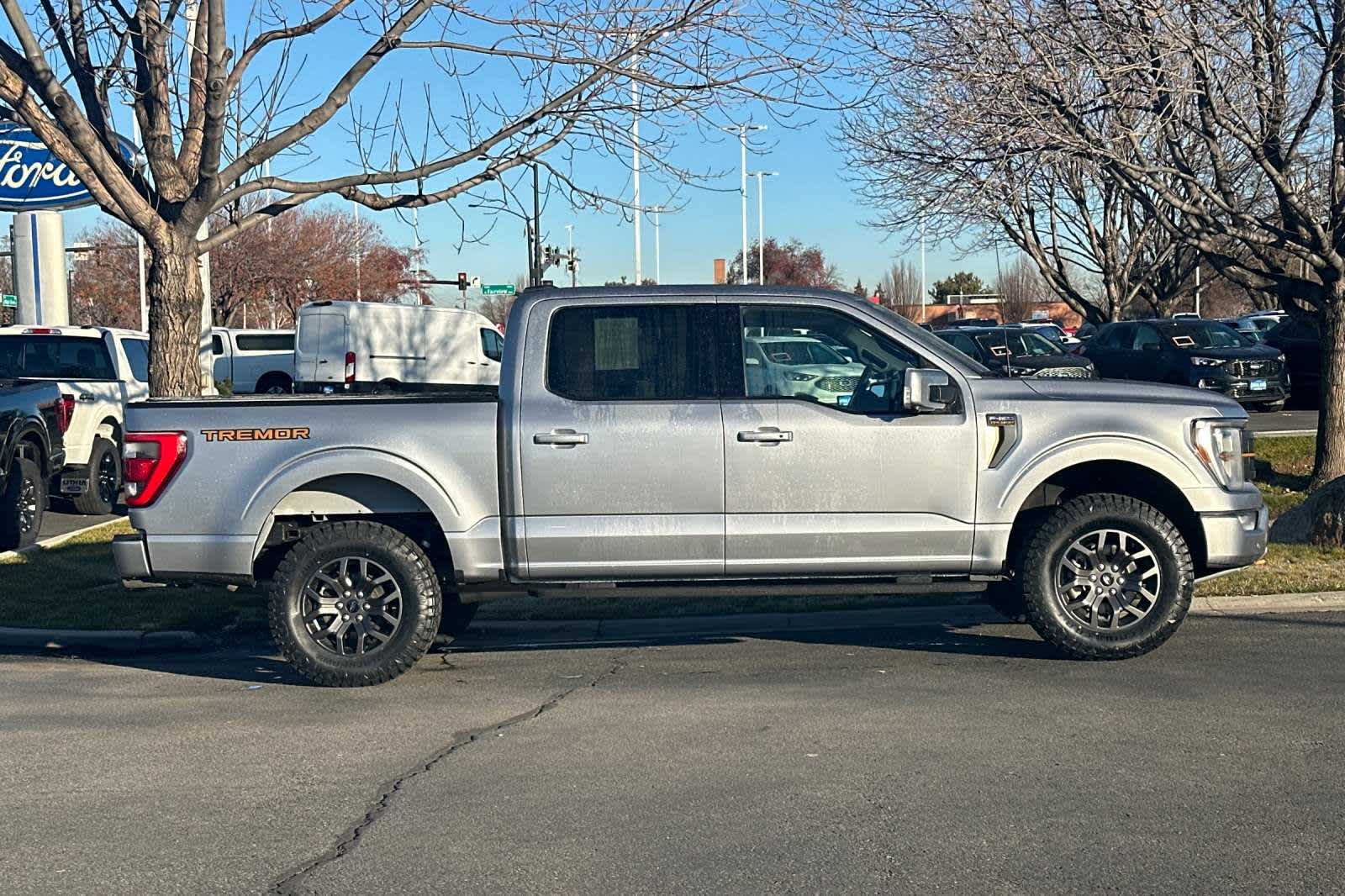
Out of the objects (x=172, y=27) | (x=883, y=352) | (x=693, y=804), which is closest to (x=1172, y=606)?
(x=883, y=352)

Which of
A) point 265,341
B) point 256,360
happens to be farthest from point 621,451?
point 265,341

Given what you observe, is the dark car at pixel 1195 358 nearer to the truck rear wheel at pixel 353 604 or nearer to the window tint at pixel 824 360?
the window tint at pixel 824 360

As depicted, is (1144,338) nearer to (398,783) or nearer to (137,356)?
(137,356)

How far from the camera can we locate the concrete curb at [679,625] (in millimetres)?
8828

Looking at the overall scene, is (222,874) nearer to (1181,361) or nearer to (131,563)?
(131,563)

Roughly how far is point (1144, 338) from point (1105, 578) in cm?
2050

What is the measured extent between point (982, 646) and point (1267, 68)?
599cm

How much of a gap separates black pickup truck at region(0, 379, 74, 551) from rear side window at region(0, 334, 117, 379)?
7.36 feet

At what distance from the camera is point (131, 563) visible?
743 centimetres

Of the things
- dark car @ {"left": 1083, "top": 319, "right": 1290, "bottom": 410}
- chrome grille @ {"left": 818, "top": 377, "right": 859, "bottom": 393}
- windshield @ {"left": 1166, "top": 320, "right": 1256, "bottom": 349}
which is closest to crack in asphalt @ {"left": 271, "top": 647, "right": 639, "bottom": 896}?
chrome grille @ {"left": 818, "top": 377, "right": 859, "bottom": 393}

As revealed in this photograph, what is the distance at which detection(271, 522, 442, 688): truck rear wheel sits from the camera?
7.36m

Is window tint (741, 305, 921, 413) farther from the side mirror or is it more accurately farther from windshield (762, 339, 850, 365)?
the side mirror

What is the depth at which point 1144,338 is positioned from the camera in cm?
2664

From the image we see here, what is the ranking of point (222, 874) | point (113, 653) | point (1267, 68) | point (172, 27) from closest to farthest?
point (222, 874) < point (113, 653) < point (172, 27) < point (1267, 68)
